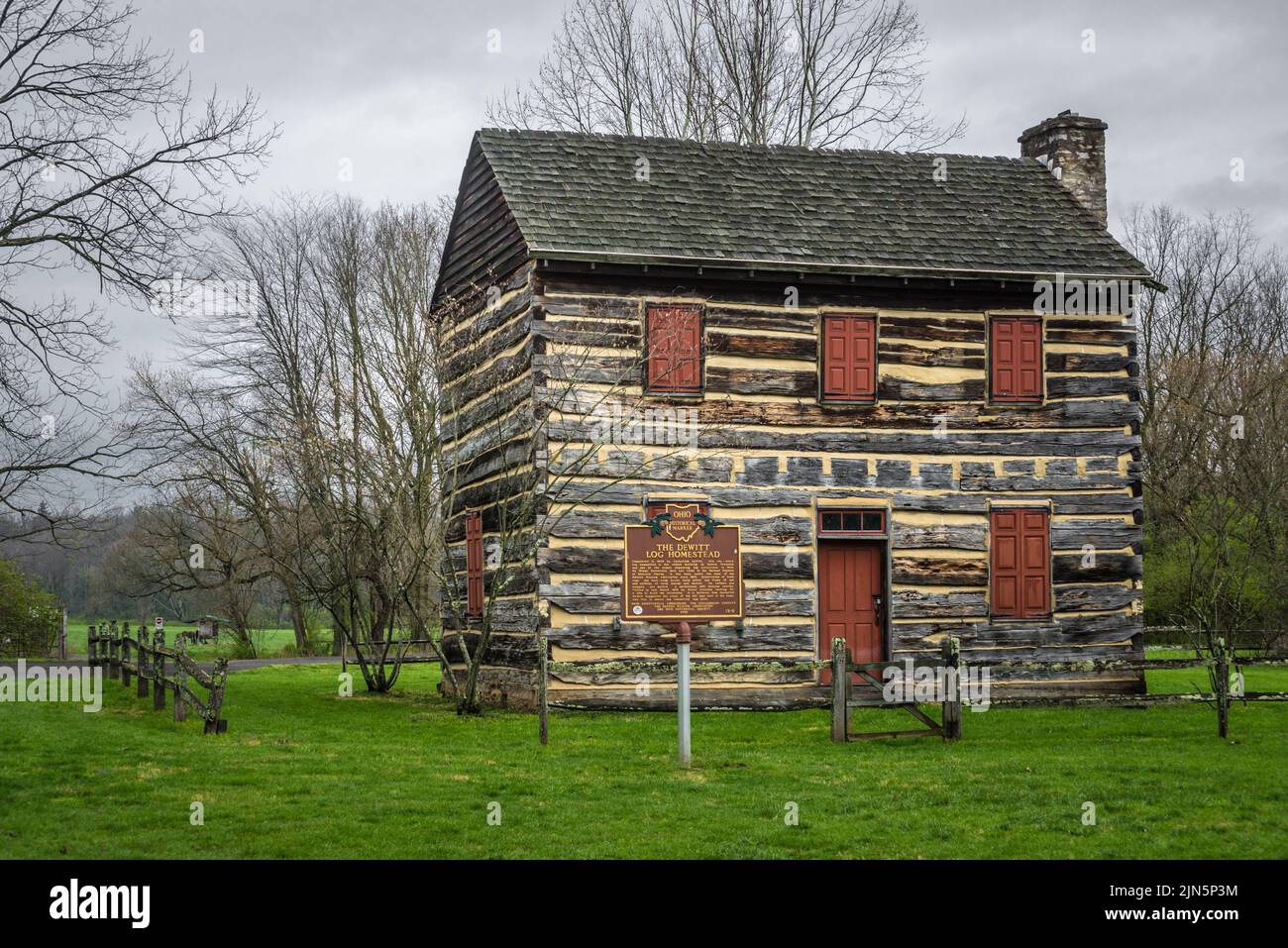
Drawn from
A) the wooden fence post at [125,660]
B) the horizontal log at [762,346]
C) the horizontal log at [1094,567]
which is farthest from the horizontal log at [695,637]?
the wooden fence post at [125,660]

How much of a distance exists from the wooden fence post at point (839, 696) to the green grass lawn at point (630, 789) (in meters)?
0.35

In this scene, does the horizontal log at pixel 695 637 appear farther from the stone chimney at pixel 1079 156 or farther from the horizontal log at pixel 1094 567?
the stone chimney at pixel 1079 156

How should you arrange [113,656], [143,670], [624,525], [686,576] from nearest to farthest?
1. [686,576]
2. [624,525]
3. [143,670]
4. [113,656]

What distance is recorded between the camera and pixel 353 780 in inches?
449

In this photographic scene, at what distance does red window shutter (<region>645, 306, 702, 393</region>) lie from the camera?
59.1 ft

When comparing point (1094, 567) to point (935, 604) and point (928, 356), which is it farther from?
point (928, 356)

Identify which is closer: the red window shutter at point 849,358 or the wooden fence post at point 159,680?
the wooden fence post at point 159,680

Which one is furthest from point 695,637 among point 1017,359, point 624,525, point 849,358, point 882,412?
point 1017,359

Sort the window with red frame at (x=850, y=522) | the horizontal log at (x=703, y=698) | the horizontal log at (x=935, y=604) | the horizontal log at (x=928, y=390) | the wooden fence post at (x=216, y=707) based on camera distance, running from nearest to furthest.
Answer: the wooden fence post at (x=216, y=707) < the horizontal log at (x=703, y=698) < the window with red frame at (x=850, y=522) < the horizontal log at (x=935, y=604) < the horizontal log at (x=928, y=390)

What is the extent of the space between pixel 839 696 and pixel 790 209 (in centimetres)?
850

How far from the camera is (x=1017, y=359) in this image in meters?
19.3

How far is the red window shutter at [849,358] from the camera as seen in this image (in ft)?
61.2
